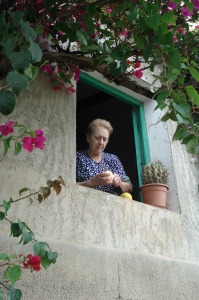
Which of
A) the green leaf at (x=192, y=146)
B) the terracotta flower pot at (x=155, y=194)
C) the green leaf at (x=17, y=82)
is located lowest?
the green leaf at (x=17, y=82)

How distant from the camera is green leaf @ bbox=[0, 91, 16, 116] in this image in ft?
4.13

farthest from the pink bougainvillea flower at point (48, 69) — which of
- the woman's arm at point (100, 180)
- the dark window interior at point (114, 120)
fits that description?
the dark window interior at point (114, 120)

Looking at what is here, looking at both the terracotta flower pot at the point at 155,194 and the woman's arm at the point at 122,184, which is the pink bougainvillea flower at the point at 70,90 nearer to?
the woman's arm at the point at 122,184

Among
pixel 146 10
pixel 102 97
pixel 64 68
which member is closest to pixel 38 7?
pixel 64 68

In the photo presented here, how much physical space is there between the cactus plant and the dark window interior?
1897 mm

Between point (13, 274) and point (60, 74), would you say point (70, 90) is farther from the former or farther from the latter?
point (13, 274)

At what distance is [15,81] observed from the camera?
48.3 inches

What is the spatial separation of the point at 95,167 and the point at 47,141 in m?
0.67

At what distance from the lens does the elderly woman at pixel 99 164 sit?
3.02 m

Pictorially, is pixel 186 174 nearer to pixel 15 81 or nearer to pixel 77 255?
pixel 77 255

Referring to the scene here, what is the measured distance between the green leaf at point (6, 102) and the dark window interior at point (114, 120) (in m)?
3.79

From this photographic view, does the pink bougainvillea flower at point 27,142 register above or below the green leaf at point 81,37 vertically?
below

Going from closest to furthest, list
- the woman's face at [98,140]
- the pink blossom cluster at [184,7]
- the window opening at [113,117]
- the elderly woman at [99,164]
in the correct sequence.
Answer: the pink blossom cluster at [184,7], the elderly woman at [99,164], the woman's face at [98,140], the window opening at [113,117]

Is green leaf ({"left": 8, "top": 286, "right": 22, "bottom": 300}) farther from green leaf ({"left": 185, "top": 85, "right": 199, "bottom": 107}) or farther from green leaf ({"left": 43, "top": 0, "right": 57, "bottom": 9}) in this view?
green leaf ({"left": 43, "top": 0, "right": 57, "bottom": 9})
